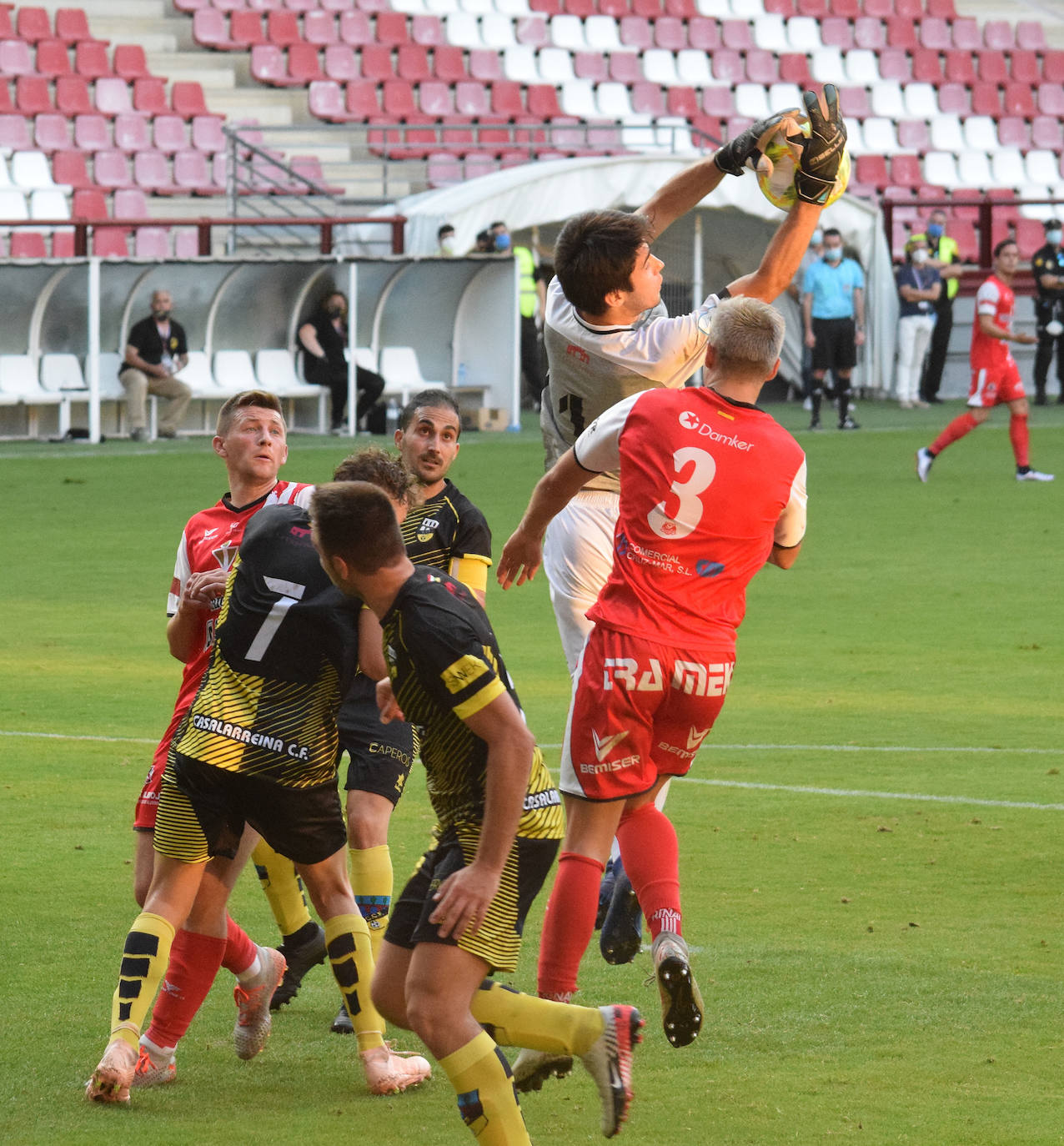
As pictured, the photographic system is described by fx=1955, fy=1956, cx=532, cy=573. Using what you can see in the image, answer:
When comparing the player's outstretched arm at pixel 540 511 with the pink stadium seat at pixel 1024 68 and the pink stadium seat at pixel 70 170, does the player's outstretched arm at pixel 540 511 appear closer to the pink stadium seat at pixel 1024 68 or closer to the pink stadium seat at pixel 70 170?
the pink stadium seat at pixel 70 170

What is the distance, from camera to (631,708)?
15.9 feet

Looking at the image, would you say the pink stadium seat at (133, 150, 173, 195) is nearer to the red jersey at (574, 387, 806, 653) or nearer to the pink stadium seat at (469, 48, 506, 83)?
the pink stadium seat at (469, 48, 506, 83)

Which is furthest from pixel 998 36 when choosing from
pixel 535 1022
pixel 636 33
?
pixel 535 1022

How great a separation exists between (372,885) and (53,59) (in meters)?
24.7

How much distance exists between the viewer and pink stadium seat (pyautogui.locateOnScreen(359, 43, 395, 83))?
30312 millimetres

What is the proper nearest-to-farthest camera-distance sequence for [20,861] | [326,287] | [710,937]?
[710,937]
[20,861]
[326,287]

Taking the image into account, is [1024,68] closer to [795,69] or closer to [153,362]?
[795,69]

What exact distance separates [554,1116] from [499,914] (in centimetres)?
73

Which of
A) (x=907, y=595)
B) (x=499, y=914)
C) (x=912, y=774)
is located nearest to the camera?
(x=499, y=914)

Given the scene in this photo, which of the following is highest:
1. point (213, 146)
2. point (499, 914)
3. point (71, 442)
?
point (213, 146)

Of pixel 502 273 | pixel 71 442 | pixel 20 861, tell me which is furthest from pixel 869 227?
pixel 20 861

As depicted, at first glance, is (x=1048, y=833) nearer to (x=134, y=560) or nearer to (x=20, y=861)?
(x=20, y=861)

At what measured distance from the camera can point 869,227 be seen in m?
27.9

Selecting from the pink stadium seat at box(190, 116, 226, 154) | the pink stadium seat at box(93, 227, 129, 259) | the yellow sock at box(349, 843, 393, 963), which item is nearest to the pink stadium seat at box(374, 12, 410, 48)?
the pink stadium seat at box(190, 116, 226, 154)
